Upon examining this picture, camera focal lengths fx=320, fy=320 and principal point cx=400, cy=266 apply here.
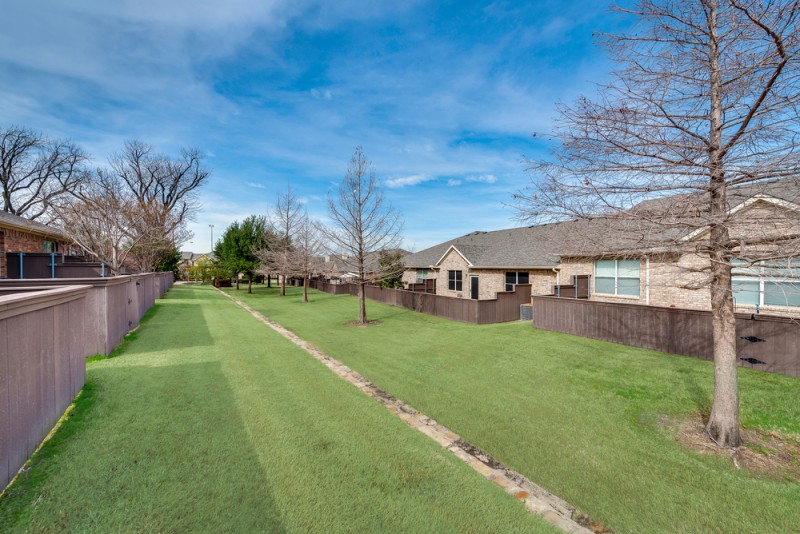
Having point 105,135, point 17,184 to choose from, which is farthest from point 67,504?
point 17,184

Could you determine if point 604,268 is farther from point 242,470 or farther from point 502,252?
point 242,470

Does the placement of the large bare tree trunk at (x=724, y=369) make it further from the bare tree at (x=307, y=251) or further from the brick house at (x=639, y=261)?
the bare tree at (x=307, y=251)

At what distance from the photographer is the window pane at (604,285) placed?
1286 cm

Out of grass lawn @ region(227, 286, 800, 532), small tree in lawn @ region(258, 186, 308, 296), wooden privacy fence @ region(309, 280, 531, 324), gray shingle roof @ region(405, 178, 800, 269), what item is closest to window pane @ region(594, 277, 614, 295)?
wooden privacy fence @ region(309, 280, 531, 324)

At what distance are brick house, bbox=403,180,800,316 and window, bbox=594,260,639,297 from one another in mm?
34

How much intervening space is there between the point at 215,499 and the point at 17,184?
46.6 m

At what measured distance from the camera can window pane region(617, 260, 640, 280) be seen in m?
12.1

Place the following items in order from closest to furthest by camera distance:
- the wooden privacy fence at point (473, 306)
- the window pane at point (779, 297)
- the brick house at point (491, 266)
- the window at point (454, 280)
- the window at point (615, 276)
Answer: the window pane at point (779, 297), the window at point (615, 276), the wooden privacy fence at point (473, 306), the brick house at point (491, 266), the window at point (454, 280)

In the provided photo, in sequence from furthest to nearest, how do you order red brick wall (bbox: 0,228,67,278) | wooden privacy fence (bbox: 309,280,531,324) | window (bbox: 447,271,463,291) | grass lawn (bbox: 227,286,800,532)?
window (bbox: 447,271,463,291) < wooden privacy fence (bbox: 309,280,531,324) < red brick wall (bbox: 0,228,67,278) < grass lawn (bbox: 227,286,800,532)

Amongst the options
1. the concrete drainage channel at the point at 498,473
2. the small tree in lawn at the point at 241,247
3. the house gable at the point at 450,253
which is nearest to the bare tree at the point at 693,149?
the concrete drainage channel at the point at 498,473

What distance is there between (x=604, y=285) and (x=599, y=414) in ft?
31.6

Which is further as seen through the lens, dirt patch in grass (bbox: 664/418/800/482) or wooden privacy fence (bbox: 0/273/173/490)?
dirt patch in grass (bbox: 664/418/800/482)

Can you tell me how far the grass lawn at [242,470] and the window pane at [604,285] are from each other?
11.7 meters

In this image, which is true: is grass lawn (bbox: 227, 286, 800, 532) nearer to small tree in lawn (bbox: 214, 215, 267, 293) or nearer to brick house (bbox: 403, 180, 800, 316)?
brick house (bbox: 403, 180, 800, 316)
